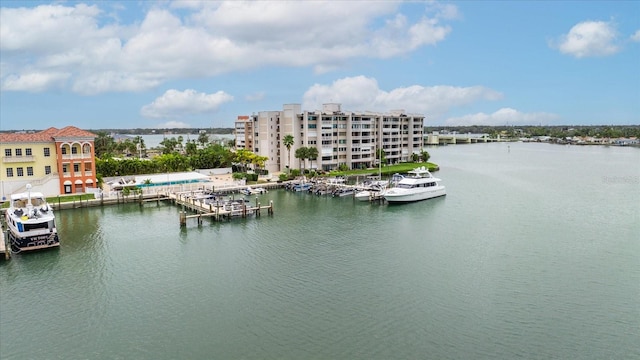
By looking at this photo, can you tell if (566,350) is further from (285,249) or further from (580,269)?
(285,249)

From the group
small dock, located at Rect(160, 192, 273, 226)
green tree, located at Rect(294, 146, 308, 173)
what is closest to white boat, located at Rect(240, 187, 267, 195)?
small dock, located at Rect(160, 192, 273, 226)

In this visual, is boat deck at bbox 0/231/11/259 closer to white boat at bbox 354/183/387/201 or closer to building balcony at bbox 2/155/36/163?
building balcony at bbox 2/155/36/163

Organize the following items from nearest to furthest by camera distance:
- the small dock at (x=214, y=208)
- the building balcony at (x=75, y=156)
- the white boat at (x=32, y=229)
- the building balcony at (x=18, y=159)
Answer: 1. the white boat at (x=32, y=229)
2. the small dock at (x=214, y=208)
3. the building balcony at (x=18, y=159)
4. the building balcony at (x=75, y=156)

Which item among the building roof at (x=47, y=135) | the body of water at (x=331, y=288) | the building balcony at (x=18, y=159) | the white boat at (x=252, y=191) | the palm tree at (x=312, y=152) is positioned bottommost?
the body of water at (x=331, y=288)

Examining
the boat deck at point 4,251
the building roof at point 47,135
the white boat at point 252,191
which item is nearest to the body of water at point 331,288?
the boat deck at point 4,251

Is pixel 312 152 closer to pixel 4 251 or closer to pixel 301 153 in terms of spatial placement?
pixel 301 153

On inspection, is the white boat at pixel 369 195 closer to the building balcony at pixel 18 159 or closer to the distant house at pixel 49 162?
the distant house at pixel 49 162
